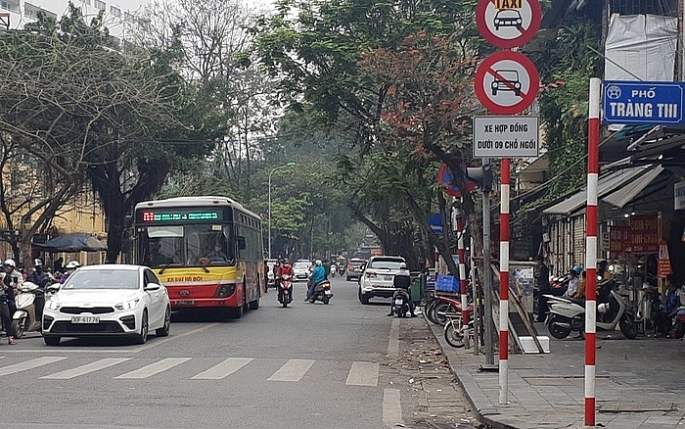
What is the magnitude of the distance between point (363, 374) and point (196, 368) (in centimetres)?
246

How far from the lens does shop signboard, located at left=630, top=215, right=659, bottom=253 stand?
Result: 838 inches

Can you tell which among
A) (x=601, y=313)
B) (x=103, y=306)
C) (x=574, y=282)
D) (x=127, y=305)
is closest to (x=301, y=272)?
(x=574, y=282)

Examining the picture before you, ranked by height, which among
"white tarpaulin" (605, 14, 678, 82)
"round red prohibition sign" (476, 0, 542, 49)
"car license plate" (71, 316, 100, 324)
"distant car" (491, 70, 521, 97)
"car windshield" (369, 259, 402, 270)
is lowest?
"car license plate" (71, 316, 100, 324)

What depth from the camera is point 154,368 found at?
48.1ft

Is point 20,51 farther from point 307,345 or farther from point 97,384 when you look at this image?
point 97,384

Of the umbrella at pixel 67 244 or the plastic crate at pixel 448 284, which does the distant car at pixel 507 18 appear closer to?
the plastic crate at pixel 448 284

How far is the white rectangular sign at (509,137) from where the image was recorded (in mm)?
10992

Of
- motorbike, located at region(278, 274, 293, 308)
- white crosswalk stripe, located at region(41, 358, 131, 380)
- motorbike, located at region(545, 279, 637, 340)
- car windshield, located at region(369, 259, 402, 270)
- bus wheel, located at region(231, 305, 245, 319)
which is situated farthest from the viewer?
car windshield, located at region(369, 259, 402, 270)

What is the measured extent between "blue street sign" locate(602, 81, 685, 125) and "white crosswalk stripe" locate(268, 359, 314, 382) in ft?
20.3

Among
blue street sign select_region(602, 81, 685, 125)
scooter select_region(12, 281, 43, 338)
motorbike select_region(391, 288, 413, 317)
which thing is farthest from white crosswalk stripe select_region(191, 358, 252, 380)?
motorbike select_region(391, 288, 413, 317)

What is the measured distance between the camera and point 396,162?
21.9m

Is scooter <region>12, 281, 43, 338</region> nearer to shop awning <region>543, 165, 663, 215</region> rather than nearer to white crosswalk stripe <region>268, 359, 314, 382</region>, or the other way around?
white crosswalk stripe <region>268, 359, 314, 382</region>

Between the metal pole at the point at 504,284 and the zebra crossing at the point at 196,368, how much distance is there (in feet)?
9.88

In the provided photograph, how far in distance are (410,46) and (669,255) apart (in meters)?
6.77
